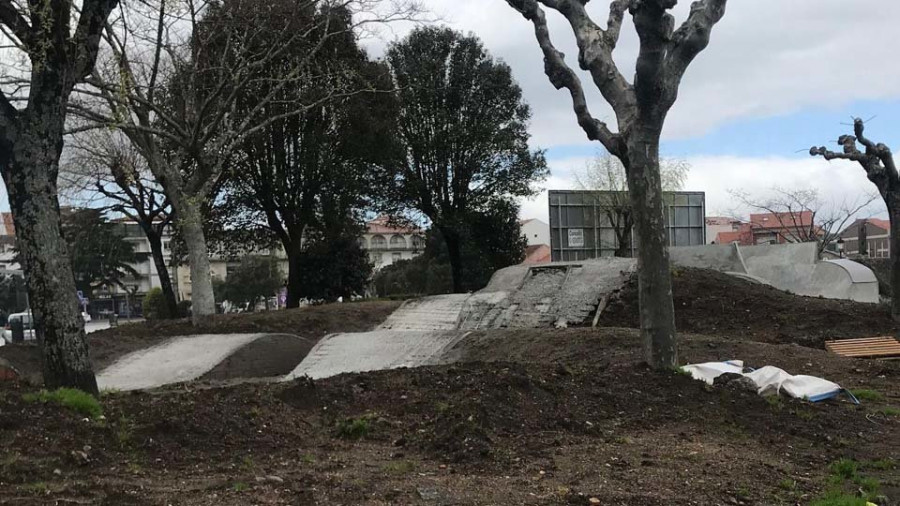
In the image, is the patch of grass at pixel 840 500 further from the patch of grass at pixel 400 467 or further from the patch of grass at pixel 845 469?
the patch of grass at pixel 400 467

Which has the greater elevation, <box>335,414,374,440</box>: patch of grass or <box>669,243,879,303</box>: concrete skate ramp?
<box>669,243,879,303</box>: concrete skate ramp

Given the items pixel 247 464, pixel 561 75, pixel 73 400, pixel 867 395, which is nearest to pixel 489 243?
pixel 561 75

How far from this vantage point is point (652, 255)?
8250 mm

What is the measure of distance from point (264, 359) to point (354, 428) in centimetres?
773

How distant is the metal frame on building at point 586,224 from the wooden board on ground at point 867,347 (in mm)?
14197

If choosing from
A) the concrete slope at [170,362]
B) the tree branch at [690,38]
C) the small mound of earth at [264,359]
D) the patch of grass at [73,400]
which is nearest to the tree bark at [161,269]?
the concrete slope at [170,362]

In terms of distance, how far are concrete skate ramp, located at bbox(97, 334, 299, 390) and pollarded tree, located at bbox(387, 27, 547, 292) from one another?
15.2 metres

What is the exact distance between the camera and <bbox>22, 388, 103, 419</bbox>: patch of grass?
19.4 feet

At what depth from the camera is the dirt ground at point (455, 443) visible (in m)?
4.39

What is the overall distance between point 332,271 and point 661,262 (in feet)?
70.6

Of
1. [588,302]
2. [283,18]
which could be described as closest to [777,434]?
[588,302]

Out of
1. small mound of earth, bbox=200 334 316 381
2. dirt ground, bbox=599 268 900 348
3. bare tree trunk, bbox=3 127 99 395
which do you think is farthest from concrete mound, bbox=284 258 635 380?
Result: bare tree trunk, bbox=3 127 99 395

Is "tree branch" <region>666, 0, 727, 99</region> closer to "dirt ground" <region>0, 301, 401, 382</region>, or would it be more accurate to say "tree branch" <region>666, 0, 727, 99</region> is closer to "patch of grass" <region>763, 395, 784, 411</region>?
"patch of grass" <region>763, 395, 784, 411</region>

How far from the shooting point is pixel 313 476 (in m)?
4.70
